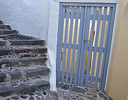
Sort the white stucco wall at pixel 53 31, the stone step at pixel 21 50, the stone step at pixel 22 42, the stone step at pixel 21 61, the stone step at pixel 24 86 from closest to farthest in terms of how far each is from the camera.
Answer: the stone step at pixel 24 86
the stone step at pixel 21 61
the stone step at pixel 21 50
the stone step at pixel 22 42
the white stucco wall at pixel 53 31

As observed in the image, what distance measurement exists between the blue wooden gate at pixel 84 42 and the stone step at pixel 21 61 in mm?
535

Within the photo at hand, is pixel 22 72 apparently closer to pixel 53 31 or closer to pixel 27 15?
pixel 53 31

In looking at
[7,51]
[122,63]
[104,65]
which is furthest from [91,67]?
[7,51]

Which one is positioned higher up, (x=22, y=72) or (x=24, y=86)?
(x=22, y=72)

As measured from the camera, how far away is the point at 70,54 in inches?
114

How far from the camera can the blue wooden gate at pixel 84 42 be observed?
8.46ft

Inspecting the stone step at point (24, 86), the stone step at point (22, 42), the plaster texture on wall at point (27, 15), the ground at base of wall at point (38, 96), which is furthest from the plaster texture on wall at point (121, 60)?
the stone step at point (22, 42)

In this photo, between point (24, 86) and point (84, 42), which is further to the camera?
point (84, 42)

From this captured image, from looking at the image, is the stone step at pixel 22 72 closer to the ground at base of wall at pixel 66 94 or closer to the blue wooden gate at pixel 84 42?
the ground at base of wall at pixel 66 94

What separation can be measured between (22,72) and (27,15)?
171 centimetres

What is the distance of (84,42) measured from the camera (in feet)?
8.98

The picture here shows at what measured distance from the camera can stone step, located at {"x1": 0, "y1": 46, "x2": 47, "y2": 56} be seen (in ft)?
7.88

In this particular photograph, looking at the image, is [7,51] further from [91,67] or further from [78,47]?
[91,67]

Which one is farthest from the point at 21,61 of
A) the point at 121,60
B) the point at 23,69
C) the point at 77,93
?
the point at 121,60
